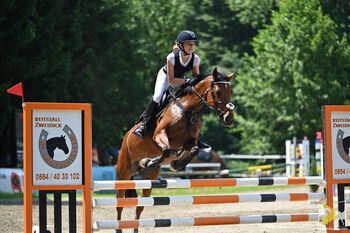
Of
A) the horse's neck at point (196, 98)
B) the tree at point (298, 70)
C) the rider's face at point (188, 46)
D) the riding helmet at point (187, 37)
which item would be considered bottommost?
the horse's neck at point (196, 98)

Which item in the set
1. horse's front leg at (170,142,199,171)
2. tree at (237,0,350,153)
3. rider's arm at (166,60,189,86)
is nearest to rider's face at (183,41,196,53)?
rider's arm at (166,60,189,86)

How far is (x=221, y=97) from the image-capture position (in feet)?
33.0

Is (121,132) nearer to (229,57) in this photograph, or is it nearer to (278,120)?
(278,120)

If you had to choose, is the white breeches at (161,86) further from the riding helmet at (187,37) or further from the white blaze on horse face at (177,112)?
the riding helmet at (187,37)

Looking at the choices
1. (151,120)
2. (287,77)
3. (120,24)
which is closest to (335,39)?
(287,77)

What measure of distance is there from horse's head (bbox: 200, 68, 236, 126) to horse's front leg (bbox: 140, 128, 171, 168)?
28.5 inches

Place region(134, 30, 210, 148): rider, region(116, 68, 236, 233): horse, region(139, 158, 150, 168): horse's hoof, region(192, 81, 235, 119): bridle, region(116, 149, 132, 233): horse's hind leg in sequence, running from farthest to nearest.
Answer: region(116, 149, 132, 233): horse's hind leg
region(139, 158, 150, 168): horse's hoof
region(134, 30, 210, 148): rider
region(116, 68, 236, 233): horse
region(192, 81, 235, 119): bridle

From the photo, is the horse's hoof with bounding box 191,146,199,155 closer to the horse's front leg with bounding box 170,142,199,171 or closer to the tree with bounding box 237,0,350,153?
the horse's front leg with bounding box 170,142,199,171

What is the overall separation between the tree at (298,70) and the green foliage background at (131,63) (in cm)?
4

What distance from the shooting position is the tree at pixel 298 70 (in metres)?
32.9

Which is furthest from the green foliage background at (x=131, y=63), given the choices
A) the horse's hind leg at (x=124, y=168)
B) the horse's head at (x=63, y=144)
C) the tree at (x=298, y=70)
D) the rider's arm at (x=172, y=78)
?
the horse's head at (x=63, y=144)

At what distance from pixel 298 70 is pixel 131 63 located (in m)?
6.96

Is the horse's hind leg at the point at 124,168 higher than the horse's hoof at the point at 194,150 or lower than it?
lower

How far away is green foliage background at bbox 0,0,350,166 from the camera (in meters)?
26.8
